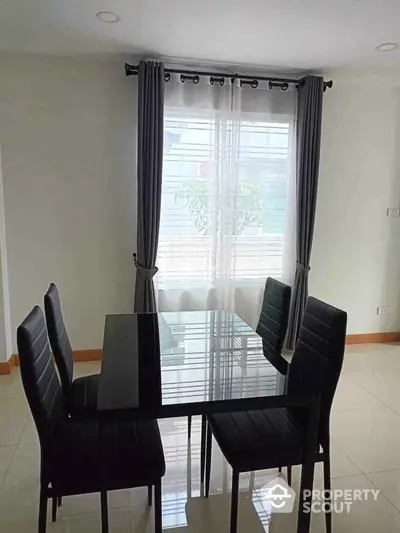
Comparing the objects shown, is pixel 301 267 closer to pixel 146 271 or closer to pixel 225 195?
pixel 225 195

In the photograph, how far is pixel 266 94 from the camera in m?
3.73

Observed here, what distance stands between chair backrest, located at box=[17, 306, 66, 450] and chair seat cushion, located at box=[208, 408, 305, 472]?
68cm

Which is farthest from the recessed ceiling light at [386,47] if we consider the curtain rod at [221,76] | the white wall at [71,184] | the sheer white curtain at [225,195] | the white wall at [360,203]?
the white wall at [71,184]

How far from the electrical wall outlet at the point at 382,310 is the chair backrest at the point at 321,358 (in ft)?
9.37

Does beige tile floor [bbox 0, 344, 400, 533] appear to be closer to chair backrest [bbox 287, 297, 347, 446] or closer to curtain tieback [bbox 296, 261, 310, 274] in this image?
chair backrest [bbox 287, 297, 347, 446]

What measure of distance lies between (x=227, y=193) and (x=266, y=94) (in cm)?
94

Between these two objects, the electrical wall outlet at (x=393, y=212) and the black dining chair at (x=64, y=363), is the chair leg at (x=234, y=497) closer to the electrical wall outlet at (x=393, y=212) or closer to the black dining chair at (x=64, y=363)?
the black dining chair at (x=64, y=363)

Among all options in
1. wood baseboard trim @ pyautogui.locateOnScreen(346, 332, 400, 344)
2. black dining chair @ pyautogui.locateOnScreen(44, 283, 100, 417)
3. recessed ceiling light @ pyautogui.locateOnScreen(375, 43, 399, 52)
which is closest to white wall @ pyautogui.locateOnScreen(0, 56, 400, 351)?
recessed ceiling light @ pyautogui.locateOnScreen(375, 43, 399, 52)

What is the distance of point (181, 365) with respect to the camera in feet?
6.02

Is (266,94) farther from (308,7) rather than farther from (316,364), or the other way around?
(316,364)

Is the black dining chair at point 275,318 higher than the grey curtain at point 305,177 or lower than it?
lower

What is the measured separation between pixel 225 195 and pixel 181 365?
2239 mm

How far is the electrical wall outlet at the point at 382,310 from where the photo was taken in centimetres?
442

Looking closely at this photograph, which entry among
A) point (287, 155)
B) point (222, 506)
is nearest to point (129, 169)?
point (287, 155)
